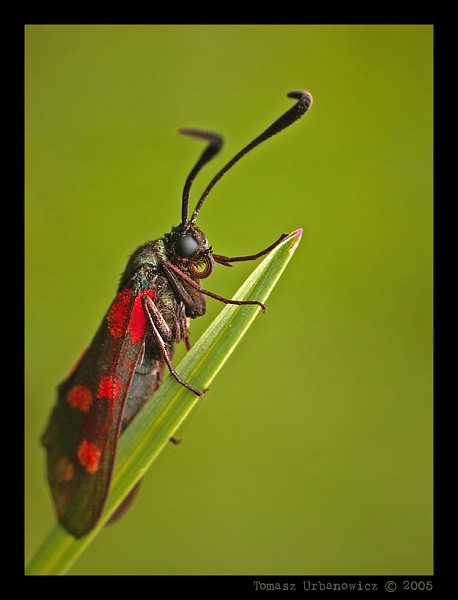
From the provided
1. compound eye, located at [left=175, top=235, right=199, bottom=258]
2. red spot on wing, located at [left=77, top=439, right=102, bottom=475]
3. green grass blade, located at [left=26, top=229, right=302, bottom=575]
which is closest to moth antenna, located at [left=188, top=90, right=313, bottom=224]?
compound eye, located at [left=175, top=235, right=199, bottom=258]

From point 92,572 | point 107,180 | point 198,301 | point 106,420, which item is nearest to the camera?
point 106,420

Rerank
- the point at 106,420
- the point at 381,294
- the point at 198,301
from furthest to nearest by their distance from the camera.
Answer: the point at 381,294
the point at 198,301
the point at 106,420

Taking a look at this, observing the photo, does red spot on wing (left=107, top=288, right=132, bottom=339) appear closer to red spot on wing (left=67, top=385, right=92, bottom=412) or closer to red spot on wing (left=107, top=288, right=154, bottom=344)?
red spot on wing (left=107, top=288, right=154, bottom=344)

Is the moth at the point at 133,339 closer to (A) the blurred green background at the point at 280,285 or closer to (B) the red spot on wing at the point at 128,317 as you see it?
(B) the red spot on wing at the point at 128,317

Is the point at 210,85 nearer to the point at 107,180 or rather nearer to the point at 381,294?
the point at 107,180

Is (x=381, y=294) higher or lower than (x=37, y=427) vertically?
higher

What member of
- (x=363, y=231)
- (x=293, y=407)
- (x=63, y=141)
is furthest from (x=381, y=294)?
(x=63, y=141)

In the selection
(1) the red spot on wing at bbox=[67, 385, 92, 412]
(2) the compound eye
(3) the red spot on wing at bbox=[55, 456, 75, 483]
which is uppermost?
(2) the compound eye

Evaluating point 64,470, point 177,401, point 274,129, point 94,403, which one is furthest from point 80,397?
point 274,129
